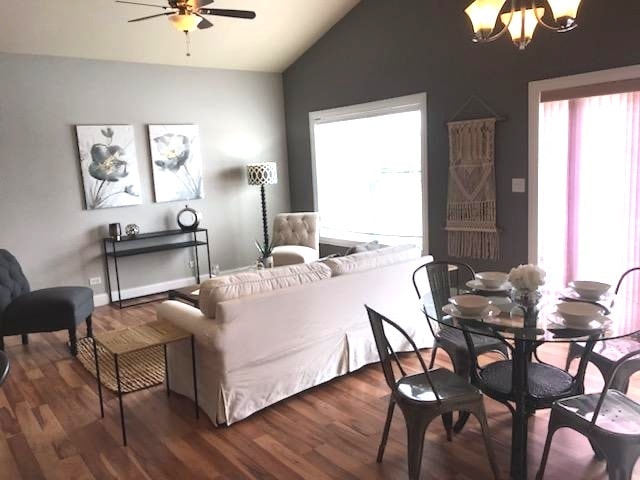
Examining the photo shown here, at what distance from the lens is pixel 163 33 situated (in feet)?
17.8

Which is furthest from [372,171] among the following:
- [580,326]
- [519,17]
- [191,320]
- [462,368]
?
[580,326]

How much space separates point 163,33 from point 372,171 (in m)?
2.76

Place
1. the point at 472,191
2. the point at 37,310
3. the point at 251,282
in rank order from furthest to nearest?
the point at 472,191, the point at 37,310, the point at 251,282

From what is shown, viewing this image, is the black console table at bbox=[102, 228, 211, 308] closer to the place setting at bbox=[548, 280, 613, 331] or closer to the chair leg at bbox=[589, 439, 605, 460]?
the place setting at bbox=[548, 280, 613, 331]

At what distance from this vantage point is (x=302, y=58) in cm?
673

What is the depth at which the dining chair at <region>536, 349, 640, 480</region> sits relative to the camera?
195 cm

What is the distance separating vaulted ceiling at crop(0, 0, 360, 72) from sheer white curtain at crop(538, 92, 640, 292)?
111 inches

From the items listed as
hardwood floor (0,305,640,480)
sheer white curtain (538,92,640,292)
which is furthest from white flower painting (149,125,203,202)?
sheer white curtain (538,92,640,292)

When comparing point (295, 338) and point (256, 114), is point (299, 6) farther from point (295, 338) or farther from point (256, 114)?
point (295, 338)

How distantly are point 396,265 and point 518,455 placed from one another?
63.7 inches

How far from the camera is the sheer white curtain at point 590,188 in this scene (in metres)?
4.30

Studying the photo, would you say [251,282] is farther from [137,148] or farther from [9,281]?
[137,148]

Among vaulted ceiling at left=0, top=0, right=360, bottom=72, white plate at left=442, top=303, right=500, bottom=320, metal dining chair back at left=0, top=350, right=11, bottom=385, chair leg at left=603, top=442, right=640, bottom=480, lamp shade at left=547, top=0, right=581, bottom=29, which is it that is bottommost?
chair leg at left=603, top=442, right=640, bottom=480

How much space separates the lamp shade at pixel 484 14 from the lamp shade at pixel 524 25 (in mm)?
141
